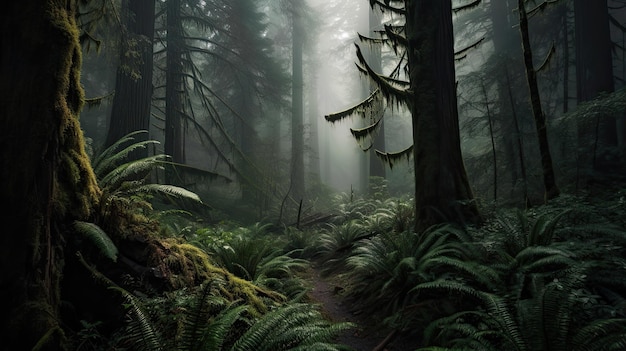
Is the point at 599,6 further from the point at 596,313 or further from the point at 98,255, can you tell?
the point at 98,255

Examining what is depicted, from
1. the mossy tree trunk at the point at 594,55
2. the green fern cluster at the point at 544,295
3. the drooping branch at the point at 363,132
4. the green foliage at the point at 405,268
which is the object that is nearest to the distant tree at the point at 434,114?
the green foliage at the point at 405,268

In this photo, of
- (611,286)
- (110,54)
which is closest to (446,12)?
(611,286)

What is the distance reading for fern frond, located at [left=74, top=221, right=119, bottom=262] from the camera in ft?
8.57

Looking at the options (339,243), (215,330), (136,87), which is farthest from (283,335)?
(136,87)

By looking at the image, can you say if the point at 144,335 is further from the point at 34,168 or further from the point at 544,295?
the point at 544,295

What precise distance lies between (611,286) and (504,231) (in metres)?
1.26

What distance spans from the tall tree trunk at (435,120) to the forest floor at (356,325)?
6.74ft

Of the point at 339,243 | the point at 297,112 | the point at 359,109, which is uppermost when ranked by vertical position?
the point at 297,112

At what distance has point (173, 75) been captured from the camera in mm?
11117

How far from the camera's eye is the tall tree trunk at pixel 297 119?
19.2 m

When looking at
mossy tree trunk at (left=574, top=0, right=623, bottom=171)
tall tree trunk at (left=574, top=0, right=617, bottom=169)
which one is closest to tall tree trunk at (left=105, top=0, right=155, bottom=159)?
mossy tree trunk at (left=574, top=0, right=623, bottom=171)

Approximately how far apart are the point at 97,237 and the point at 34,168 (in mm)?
725

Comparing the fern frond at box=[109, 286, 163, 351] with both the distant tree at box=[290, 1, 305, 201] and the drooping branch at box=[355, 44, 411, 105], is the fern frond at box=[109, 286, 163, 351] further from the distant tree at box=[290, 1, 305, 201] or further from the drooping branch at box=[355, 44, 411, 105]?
the distant tree at box=[290, 1, 305, 201]

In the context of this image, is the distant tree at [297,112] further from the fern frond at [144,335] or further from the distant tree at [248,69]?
the fern frond at [144,335]
